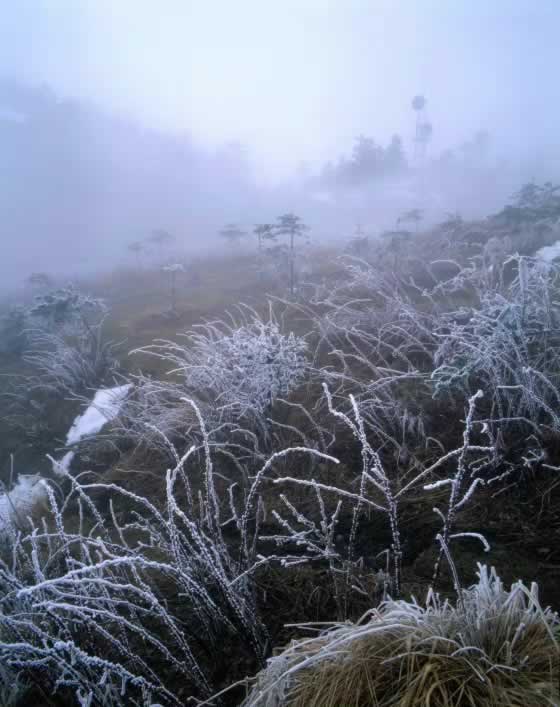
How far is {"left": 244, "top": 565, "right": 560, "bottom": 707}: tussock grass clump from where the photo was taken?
2.72 ft

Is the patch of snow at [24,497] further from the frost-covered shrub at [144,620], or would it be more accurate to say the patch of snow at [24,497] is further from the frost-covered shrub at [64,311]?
the frost-covered shrub at [64,311]

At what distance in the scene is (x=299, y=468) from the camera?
2627 mm

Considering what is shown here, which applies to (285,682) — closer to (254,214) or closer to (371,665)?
(371,665)

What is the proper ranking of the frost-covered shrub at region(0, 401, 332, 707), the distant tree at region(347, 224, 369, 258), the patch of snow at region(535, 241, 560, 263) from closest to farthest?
the frost-covered shrub at region(0, 401, 332, 707)
the patch of snow at region(535, 241, 560, 263)
the distant tree at region(347, 224, 369, 258)

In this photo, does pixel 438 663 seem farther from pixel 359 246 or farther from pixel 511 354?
pixel 359 246

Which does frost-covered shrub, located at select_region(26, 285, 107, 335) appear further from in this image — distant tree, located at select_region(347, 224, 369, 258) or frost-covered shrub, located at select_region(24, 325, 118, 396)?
distant tree, located at select_region(347, 224, 369, 258)

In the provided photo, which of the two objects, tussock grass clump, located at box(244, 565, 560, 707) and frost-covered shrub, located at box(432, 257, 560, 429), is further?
frost-covered shrub, located at box(432, 257, 560, 429)

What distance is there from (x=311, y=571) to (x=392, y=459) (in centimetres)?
94

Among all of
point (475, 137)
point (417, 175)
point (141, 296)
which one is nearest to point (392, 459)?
point (141, 296)

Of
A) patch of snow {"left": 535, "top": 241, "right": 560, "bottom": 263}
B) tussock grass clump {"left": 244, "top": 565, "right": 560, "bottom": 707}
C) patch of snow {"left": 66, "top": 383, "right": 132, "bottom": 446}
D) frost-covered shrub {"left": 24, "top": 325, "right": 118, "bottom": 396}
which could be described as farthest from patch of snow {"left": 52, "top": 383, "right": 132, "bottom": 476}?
patch of snow {"left": 535, "top": 241, "right": 560, "bottom": 263}

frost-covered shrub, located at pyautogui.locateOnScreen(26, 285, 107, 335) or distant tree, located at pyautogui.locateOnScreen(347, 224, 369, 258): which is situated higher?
Result: distant tree, located at pyautogui.locateOnScreen(347, 224, 369, 258)

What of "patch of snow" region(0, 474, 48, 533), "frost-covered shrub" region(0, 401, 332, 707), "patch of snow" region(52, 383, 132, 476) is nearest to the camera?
"frost-covered shrub" region(0, 401, 332, 707)

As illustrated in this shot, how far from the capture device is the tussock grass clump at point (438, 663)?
83cm

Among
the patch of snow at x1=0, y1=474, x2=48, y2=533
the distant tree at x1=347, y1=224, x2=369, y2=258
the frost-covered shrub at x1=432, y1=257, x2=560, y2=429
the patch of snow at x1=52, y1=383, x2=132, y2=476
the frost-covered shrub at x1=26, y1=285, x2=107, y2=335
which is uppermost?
the distant tree at x1=347, y1=224, x2=369, y2=258
